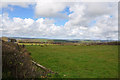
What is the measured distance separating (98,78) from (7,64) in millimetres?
8711

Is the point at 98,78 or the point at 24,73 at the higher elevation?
the point at 24,73

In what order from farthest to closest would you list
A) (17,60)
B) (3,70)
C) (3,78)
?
(17,60) → (3,70) → (3,78)

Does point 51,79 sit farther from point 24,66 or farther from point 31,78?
point 24,66

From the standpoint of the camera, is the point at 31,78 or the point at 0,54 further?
the point at 0,54

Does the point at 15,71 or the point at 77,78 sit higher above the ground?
the point at 15,71

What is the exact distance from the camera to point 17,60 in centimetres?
973

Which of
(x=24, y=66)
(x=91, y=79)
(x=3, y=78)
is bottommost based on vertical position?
(x=91, y=79)

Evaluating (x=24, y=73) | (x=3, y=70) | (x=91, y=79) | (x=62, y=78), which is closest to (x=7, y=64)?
(x=3, y=70)

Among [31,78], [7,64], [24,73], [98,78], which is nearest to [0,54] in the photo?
[7,64]

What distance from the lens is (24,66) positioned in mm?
9523

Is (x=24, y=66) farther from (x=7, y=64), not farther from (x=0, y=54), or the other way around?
(x=0, y=54)

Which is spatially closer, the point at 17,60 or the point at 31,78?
the point at 31,78

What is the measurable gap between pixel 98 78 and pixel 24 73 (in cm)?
701

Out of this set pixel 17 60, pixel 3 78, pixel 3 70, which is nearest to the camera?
pixel 3 78
